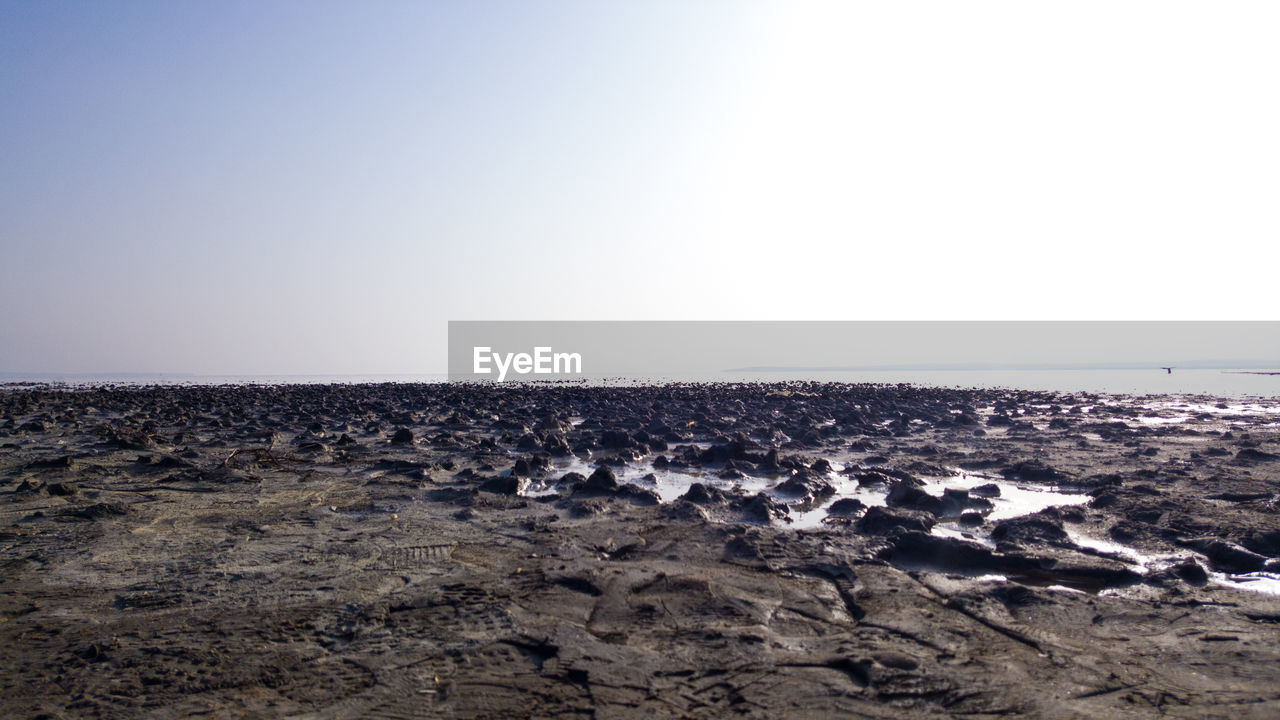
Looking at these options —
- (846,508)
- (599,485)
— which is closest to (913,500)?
(846,508)

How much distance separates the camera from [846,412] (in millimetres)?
20719

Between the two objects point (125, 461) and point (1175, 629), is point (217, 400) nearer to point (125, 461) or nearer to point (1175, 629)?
point (125, 461)

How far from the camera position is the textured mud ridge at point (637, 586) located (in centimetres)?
393

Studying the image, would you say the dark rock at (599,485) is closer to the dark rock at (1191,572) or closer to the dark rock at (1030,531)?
the dark rock at (1030,531)

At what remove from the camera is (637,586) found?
5684 mm

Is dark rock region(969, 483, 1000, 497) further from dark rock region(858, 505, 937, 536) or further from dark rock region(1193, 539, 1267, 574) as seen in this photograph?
dark rock region(1193, 539, 1267, 574)

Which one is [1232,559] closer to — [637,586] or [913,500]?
[913,500]

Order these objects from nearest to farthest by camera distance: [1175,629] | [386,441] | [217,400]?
[1175,629]
[386,441]
[217,400]

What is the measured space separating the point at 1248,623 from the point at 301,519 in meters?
8.45

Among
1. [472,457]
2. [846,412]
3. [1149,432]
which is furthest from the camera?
[846,412]

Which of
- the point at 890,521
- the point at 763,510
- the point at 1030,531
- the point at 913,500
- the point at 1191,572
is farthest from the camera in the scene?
the point at 913,500

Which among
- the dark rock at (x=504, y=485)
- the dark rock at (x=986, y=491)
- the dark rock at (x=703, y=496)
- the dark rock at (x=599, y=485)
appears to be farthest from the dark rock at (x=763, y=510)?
the dark rock at (x=504, y=485)

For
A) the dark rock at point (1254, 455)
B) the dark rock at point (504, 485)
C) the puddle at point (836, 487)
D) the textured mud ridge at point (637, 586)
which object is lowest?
the puddle at point (836, 487)

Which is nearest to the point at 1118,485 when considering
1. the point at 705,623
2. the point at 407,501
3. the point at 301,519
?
the point at 705,623
